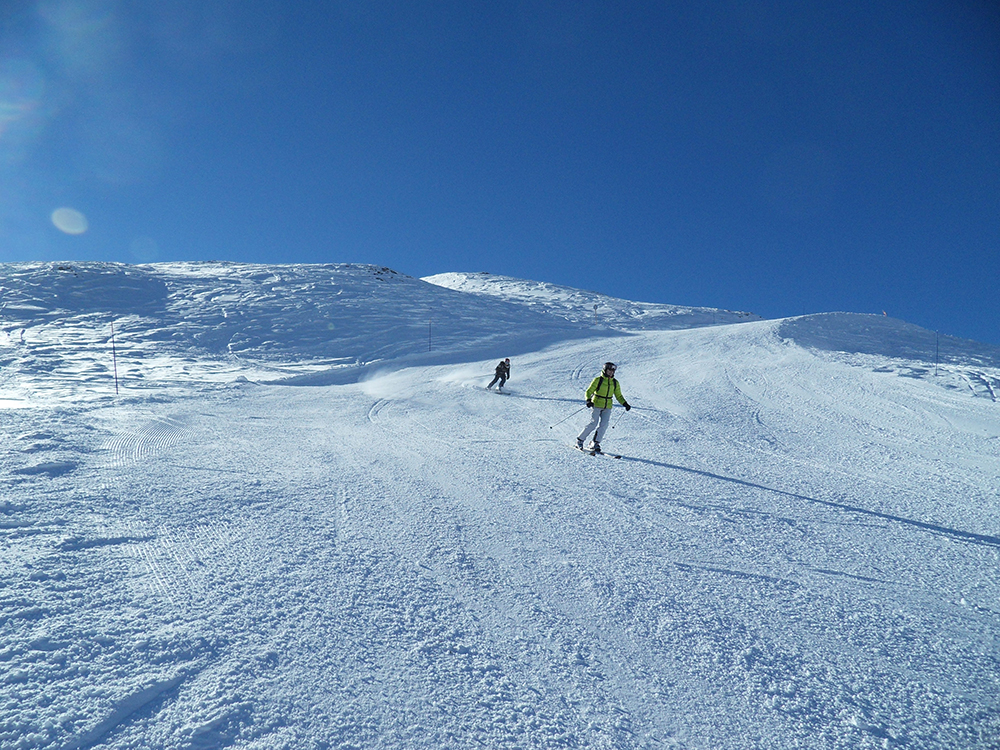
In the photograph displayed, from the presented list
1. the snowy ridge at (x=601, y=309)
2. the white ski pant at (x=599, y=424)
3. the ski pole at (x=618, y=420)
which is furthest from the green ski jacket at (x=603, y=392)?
the snowy ridge at (x=601, y=309)

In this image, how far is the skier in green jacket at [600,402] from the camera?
8867 mm

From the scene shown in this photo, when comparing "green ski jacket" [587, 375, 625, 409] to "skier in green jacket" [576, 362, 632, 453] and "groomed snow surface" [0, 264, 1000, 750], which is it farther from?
"groomed snow surface" [0, 264, 1000, 750]

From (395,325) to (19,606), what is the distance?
28254 mm

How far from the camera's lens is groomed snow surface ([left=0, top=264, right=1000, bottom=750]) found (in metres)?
2.76

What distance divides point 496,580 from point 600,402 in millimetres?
5467

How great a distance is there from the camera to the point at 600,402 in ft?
29.8

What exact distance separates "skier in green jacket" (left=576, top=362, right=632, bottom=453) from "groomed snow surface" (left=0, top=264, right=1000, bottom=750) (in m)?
0.48

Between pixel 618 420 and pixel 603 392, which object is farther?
pixel 618 420

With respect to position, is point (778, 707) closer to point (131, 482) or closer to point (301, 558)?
point (301, 558)

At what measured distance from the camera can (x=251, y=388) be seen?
16094mm

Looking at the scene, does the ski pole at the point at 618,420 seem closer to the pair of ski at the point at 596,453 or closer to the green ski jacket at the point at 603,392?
the green ski jacket at the point at 603,392

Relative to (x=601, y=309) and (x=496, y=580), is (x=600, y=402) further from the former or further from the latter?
(x=601, y=309)

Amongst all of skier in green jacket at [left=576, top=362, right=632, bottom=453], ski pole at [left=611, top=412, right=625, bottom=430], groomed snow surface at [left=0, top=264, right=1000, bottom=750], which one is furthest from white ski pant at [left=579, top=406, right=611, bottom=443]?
ski pole at [left=611, top=412, right=625, bottom=430]

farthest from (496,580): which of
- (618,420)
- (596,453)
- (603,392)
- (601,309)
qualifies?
(601,309)
